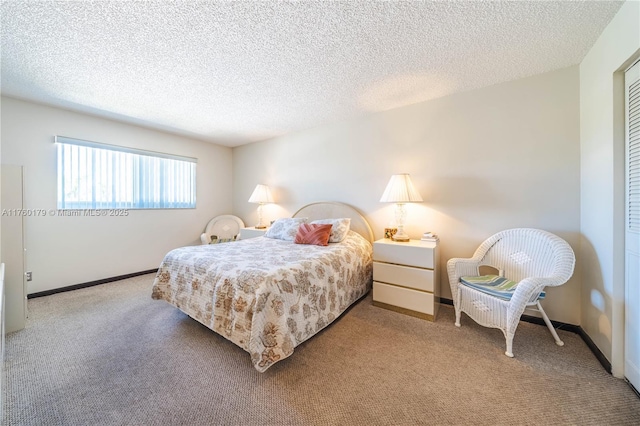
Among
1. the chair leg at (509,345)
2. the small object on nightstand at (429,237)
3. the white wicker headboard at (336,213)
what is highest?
the white wicker headboard at (336,213)

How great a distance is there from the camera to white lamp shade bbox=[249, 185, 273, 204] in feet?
12.6

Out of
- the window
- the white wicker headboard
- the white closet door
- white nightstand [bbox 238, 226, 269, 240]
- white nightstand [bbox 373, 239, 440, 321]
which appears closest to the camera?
the white closet door

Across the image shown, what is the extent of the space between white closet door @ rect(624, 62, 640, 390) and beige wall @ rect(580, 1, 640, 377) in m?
0.04

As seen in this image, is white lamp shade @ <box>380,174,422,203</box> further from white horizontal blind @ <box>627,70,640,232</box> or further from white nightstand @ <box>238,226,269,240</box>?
white nightstand @ <box>238,226,269,240</box>

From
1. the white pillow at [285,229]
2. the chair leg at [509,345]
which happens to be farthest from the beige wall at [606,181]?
the white pillow at [285,229]

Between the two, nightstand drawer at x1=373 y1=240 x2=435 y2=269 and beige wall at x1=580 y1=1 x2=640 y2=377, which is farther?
nightstand drawer at x1=373 y1=240 x2=435 y2=269

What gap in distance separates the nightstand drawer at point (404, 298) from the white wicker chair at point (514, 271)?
9.5 inches

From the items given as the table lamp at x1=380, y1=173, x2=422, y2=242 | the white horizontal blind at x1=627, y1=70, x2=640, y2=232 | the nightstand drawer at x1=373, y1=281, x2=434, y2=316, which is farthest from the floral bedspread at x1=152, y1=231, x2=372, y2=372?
the white horizontal blind at x1=627, y1=70, x2=640, y2=232

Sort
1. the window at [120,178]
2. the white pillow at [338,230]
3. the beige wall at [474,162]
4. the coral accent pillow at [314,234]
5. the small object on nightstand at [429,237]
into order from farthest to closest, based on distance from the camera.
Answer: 1. the window at [120,178]
2. the white pillow at [338,230]
3. the coral accent pillow at [314,234]
4. the small object on nightstand at [429,237]
5. the beige wall at [474,162]

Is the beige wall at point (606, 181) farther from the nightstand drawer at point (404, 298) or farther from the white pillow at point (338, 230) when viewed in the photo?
the white pillow at point (338, 230)

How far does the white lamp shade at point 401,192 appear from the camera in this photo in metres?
2.44

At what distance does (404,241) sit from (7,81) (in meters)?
4.29

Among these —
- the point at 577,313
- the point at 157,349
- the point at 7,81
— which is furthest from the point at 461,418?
the point at 7,81

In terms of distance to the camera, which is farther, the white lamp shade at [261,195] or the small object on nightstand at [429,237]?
the white lamp shade at [261,195]
